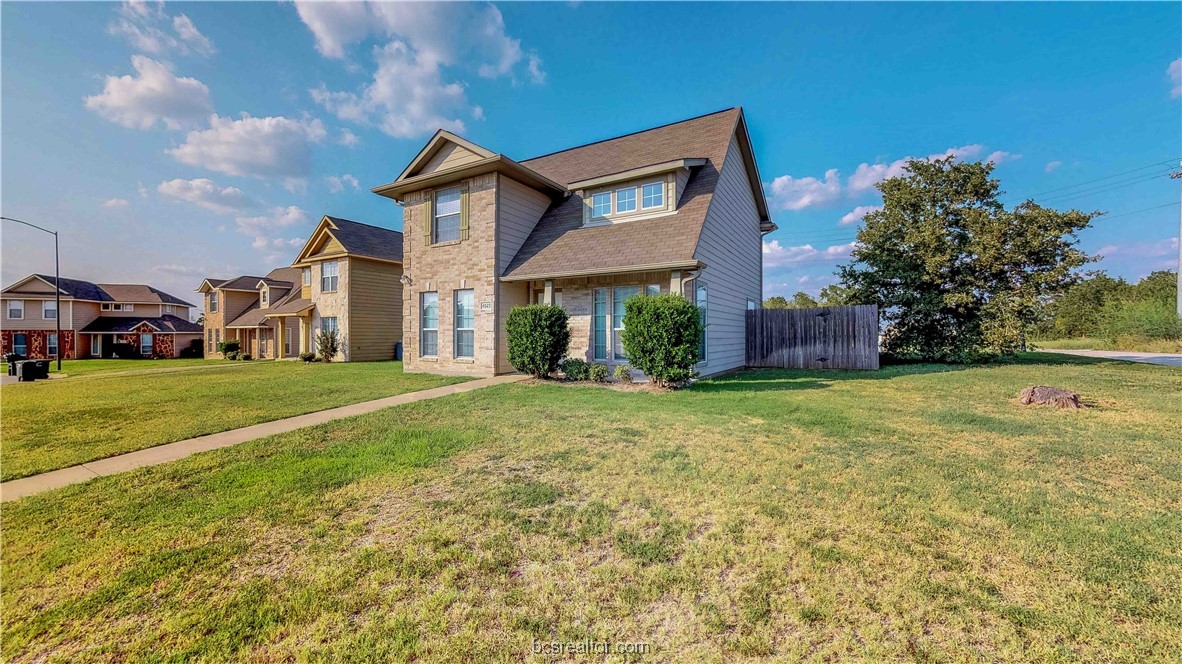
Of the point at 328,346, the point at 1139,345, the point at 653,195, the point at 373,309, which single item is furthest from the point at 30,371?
the point at 1139,345

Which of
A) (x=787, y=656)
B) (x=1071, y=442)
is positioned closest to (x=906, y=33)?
(x=1071, y=442)

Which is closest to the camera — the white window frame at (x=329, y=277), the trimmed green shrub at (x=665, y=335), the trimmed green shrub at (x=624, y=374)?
the trimmed green shrub at (x=665, y=335)

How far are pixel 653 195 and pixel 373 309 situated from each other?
16.1m

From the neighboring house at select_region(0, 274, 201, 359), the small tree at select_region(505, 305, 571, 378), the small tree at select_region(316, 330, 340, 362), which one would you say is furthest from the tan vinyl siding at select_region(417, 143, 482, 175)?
the neighboring house at select_region(0, 274, 201, 359)

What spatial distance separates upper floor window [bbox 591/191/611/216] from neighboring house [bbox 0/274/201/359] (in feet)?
120

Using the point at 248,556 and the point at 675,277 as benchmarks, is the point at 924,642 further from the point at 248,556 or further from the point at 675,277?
the point at 675,277

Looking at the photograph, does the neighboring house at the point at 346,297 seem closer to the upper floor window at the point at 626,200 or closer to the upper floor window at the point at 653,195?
the upper floor window at the point at 626,200

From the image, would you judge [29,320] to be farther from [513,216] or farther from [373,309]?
[513,216]

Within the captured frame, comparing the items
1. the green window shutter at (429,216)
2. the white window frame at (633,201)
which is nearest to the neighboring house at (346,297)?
the green window shutter at (429,216)

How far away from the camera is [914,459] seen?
461cm

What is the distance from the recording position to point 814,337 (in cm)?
1423

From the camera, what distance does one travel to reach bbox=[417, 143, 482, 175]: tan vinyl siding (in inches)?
484

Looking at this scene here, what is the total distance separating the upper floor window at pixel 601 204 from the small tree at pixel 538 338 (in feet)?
12.2

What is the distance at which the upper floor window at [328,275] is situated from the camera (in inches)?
815
